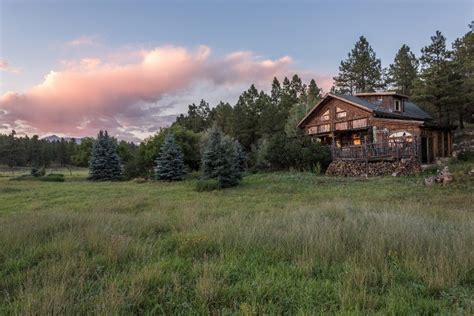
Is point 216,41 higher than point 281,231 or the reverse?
higher

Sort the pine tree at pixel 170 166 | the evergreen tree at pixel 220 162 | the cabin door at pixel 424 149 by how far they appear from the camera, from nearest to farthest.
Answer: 1. the evergreen tree at pixel 220 162
2. the cabin door at pixel 424 149
3. the pine tree at pixel 170 166

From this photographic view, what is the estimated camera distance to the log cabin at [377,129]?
802 inches

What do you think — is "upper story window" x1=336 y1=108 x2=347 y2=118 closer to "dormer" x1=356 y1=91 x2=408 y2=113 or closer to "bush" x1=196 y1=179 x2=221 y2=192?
"dormer" x1=356 y1=91 x2=408 y2=113

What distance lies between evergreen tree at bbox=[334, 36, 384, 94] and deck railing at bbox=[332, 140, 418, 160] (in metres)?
33.2

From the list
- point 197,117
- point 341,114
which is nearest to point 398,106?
point 341,114

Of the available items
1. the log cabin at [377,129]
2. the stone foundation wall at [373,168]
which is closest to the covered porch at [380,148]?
the log cabin at [377,129]

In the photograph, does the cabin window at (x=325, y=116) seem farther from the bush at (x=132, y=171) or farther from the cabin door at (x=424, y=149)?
the bush at (x=132, y=171)

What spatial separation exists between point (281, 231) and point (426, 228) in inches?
117

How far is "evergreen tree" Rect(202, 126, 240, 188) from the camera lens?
19.2 m

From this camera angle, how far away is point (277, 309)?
125 inches

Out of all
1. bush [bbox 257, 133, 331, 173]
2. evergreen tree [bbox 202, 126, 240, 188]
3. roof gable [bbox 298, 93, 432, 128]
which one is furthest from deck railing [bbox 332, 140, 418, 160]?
evergreen tree [bbox 202, 126, 240, 188]

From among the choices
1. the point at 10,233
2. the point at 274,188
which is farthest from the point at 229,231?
the point at 274,188

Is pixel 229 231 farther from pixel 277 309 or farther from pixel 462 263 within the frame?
pixel 462 263

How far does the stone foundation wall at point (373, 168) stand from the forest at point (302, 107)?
1.71m
